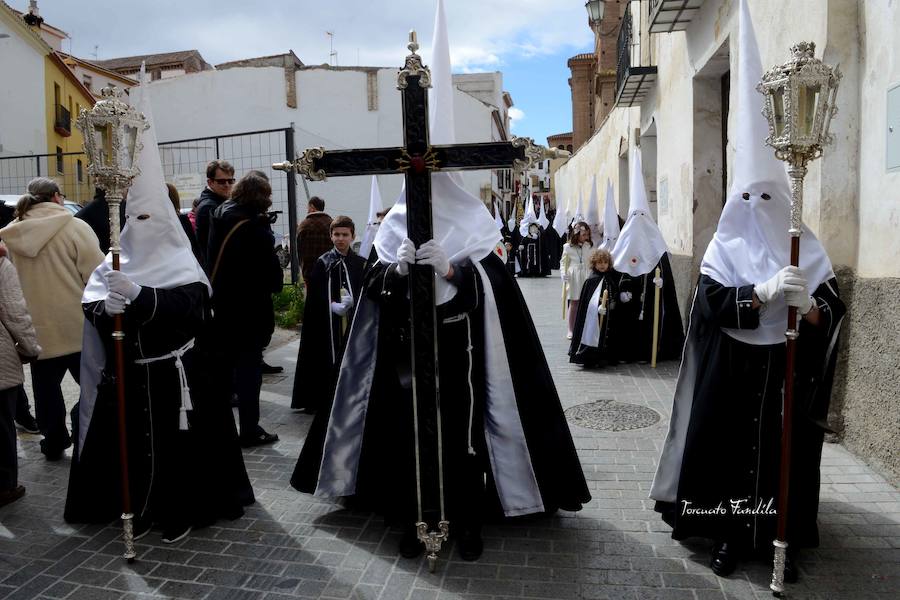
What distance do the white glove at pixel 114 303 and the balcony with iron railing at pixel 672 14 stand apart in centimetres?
750

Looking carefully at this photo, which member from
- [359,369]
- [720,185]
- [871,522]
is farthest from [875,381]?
[720,185]

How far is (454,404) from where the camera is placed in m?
3.87

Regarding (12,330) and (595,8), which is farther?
→ (595,8)

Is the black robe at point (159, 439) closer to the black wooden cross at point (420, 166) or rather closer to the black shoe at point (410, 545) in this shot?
the black shoe at point (410, 545)

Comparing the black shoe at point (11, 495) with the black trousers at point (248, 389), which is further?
the black trousers at point (248, 389)

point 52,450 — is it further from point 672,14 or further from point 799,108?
point 672,14

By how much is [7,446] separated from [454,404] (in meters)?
2.78

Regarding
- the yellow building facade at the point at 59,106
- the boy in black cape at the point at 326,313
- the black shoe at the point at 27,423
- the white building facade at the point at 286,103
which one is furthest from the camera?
the white building facade at the point at 286,103

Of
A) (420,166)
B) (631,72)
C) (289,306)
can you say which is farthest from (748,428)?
(631,72)

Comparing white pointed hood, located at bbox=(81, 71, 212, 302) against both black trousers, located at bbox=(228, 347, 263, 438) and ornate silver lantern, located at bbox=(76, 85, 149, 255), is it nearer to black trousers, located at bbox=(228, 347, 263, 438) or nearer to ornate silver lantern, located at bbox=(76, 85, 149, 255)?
ornate silver lantern, located at bbox=(76, 85, 149, 255)

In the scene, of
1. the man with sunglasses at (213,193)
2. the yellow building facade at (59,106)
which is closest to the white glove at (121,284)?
the man with sunglasses at (213,193)

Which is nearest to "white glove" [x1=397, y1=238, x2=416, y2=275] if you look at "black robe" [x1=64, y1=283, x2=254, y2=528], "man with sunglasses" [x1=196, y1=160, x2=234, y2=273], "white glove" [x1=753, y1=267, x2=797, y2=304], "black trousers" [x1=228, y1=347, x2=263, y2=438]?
"black robe" [x1=64, y1=283, x2=254, y2=528]

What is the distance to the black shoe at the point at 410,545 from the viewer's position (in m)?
3.72

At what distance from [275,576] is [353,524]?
0.64 m
